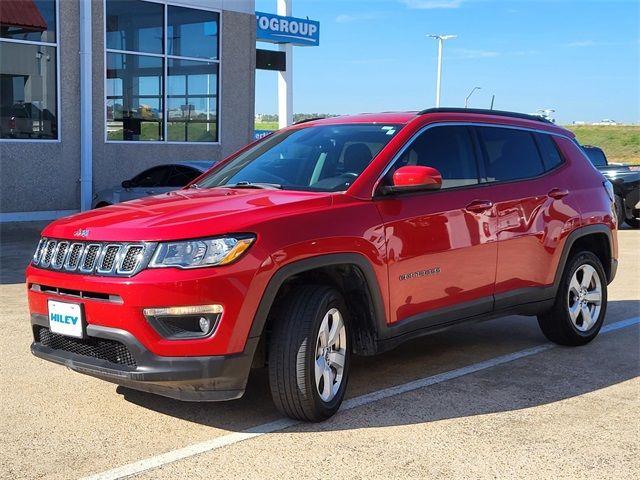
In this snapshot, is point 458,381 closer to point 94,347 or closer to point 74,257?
point 94,347

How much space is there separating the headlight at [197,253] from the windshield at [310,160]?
1.01 m

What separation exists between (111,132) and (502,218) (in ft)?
36.0

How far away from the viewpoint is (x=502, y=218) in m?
5.67

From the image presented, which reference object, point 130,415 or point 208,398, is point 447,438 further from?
point 130,415

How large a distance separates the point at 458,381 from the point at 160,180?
7738mm

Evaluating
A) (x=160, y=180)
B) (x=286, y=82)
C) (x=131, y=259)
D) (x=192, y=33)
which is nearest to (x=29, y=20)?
(x=192, y=33)

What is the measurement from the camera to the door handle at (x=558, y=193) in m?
6.15

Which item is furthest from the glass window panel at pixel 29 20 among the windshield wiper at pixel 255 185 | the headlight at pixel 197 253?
the headlight at pixel 197 253

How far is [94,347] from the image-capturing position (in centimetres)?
432

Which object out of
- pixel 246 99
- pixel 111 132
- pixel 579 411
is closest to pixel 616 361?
pixel 579 411

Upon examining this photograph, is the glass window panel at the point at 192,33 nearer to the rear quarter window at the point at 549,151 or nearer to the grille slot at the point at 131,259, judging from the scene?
the rear quarter window at the point at 549,151

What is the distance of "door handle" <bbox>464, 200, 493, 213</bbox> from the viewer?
5.42 m

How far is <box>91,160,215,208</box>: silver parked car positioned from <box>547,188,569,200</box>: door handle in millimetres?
6279

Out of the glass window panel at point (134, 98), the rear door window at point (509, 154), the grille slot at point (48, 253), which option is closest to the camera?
the grille slot at point (48, 253)
